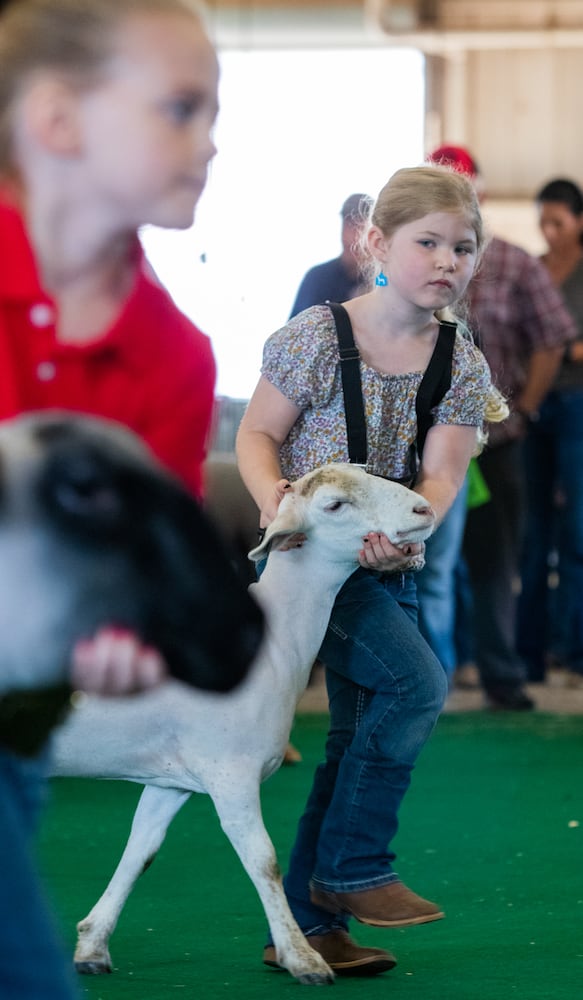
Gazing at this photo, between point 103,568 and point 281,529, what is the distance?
70.0 inches

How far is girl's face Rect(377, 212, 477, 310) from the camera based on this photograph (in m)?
3.44

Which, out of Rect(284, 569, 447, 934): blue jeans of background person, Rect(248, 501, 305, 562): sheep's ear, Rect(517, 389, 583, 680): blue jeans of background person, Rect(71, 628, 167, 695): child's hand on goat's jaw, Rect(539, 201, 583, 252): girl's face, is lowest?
Rect(517, 389, 583, 680): blue jeans of background person

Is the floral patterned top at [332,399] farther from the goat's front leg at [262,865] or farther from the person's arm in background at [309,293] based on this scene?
the person's arm in background at [309,293]

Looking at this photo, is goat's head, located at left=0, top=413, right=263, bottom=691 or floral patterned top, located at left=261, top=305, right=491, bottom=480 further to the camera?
floral patterned top, located at left=261, top=305, right=491, bottom=480

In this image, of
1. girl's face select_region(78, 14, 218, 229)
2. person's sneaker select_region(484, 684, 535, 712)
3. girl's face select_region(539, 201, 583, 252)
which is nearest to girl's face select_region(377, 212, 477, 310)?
girl's face select_region(78, 14, 218, 229)

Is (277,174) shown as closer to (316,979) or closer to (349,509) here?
(349,509)

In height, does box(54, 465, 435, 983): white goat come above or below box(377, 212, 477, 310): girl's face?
below

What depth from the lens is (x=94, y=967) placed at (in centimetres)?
329

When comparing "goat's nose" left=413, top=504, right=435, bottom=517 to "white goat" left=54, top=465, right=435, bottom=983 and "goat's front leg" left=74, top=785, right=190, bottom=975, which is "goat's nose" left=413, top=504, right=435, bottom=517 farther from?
"goat's front leg" left=74, top=785, right=190, bottom=975

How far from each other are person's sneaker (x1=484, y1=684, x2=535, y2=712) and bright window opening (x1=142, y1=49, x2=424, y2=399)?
3487 mm

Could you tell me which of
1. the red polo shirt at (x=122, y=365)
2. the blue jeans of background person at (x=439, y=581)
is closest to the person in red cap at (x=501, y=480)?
the blue jeans of background person at (x=439, y=581)

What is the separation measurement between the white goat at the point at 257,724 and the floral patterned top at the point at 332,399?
13 centimetres

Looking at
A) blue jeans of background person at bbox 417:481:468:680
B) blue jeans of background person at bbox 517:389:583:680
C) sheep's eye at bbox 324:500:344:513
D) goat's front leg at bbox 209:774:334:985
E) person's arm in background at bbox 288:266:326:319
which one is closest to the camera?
goat's front leg at bbox 209:774:334:985

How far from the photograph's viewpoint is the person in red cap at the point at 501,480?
23.0 ft
